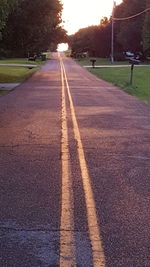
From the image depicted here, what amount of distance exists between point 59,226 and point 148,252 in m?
1.11

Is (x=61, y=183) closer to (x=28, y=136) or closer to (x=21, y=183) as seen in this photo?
(x=21, y=183)

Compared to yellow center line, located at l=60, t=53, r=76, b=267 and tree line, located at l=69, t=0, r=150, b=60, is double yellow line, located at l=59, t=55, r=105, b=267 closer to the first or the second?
yellow center line, located at l=60, t=53, r=76, b=267

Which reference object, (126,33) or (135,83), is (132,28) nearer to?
(126,33)

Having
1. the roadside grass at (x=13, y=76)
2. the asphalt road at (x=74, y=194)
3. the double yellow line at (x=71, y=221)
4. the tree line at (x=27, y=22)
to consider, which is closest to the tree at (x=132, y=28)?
the roadside grass at (x=13, y=76)

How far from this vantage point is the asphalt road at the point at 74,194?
4699mm

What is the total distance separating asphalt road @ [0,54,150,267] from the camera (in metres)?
4.70

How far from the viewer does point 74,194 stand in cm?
668

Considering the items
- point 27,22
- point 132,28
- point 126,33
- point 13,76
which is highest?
point 27,22

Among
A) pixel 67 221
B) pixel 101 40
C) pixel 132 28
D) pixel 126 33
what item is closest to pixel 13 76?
pixel 67 221

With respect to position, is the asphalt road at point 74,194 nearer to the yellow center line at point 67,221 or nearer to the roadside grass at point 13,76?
the yellow center line at point 67,221

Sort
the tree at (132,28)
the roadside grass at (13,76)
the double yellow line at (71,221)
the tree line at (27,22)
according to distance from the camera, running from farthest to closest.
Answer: the tree at (132,28) < the roadside grass at (13,76) < the tree line at (27,22) < the double yellow line at (71,221)

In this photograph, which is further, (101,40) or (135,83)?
(101,40)

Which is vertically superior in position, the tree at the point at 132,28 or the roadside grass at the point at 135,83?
the tree at the point at 132,28

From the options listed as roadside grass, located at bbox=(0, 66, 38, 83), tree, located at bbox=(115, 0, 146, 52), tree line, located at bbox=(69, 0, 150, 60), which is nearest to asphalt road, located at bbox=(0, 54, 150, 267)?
roadside grass, located at bbox=(0, 66, 38, 83)
